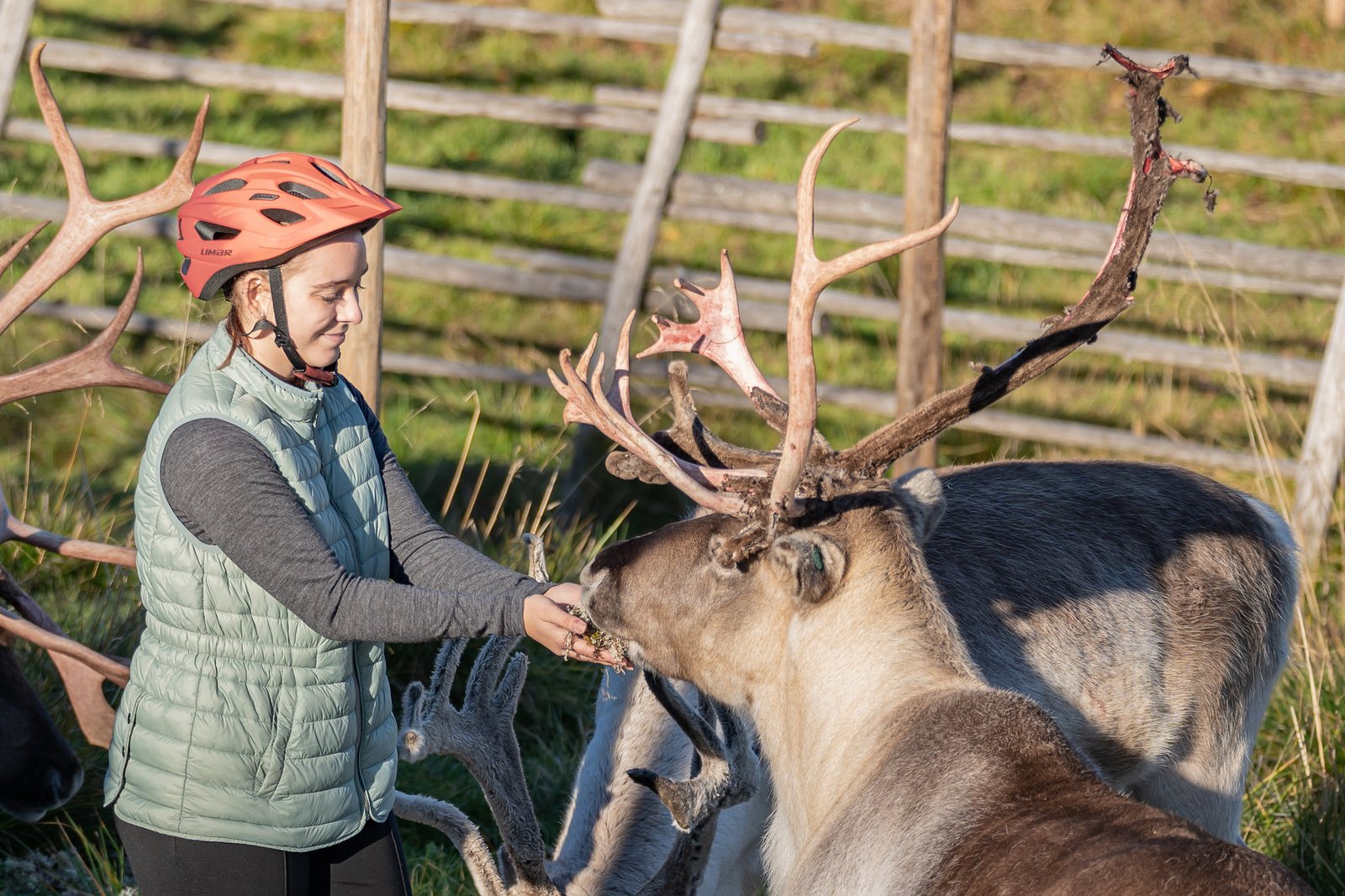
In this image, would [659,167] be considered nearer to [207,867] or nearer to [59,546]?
[59,546]

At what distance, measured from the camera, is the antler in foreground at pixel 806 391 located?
3059 mm

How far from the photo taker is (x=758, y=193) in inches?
328

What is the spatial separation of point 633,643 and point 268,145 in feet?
23.7

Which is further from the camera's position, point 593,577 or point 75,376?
point 75,376

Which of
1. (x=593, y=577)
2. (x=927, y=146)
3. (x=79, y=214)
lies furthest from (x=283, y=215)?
(x=927, y=146)

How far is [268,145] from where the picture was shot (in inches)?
380

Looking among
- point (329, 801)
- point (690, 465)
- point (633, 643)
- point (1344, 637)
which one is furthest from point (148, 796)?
point (1344, 637)

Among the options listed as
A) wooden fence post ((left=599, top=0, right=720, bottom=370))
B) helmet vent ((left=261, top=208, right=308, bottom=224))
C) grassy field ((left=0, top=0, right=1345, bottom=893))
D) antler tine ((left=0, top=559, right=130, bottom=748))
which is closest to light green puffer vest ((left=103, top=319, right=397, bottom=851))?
helmet vent ((left=261, top=208, right=308, bottom=224))

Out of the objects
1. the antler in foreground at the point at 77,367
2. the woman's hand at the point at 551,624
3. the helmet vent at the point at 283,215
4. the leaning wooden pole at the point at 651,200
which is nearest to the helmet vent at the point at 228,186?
the helmet vent at the point at 283,215

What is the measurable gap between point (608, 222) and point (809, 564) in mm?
6901

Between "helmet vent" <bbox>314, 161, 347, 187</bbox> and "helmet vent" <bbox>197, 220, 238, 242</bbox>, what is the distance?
25 centimetres

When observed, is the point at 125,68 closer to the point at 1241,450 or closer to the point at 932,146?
the point at 932,146

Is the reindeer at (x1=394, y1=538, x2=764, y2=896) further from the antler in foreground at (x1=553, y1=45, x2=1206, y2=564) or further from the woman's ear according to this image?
the woman's ear

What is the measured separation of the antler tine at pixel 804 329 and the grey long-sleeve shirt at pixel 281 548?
68 cm
